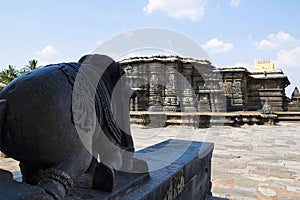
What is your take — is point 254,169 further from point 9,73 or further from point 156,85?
point 9,73

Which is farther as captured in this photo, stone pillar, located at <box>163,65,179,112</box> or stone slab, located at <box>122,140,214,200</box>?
stone pillar, located at <box>163,65,179,112</box>

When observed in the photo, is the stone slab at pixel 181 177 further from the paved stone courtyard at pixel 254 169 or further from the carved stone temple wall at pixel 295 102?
the carved stone temple wall at pixel 295 102

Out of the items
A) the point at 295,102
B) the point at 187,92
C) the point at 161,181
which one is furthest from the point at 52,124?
the point at 295,102

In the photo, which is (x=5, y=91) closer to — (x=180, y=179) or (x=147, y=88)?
(x=180, y=179)

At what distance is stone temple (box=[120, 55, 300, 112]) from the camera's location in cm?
1559

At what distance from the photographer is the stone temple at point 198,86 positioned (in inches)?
614

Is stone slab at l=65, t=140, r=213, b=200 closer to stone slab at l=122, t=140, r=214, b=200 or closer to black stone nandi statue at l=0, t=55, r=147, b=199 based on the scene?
stone slab at l=122, t=140, r=214, b=200

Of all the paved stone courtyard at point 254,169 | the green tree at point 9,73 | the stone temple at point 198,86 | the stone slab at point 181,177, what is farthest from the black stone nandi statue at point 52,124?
the green tree at point 9,73

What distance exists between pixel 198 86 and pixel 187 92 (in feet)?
4.21

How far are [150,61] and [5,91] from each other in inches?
593

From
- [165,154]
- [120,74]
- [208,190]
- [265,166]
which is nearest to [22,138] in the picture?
[120,74]

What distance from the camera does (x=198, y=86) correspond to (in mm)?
16875

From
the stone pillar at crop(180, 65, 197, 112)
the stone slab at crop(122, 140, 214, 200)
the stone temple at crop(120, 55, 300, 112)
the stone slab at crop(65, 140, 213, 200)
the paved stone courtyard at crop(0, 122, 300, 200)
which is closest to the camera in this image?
the stone slab at crop(65, 140, 213, 200)

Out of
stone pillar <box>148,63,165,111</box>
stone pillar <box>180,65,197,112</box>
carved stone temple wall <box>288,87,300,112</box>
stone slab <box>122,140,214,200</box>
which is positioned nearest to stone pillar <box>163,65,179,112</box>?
stone pillar <box>148,63,165,111</box>
